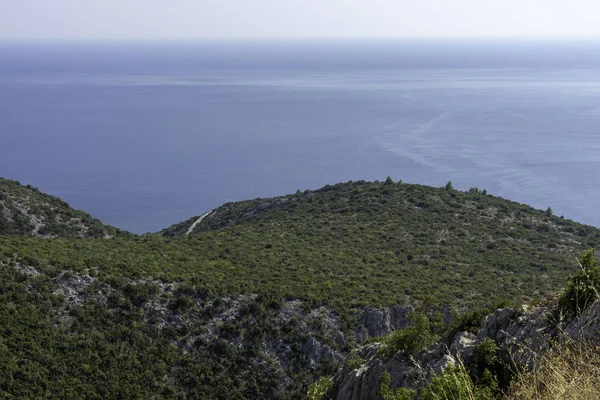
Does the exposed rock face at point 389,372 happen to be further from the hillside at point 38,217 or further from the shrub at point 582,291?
the hillside at point 38,217

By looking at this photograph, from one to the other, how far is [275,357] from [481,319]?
999 centimetres

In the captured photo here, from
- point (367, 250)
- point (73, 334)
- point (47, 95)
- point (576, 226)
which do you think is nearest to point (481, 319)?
point (73, 334)

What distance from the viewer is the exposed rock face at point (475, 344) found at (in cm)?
942

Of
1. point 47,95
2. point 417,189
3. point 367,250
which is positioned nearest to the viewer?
point 367,250

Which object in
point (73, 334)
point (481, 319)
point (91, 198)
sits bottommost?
point (91, 198)

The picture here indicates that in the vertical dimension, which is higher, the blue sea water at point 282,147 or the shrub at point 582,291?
the shrub at point 582,291

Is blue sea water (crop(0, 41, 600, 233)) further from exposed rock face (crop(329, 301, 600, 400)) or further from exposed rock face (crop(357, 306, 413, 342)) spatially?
exposed rock face (crop(329, 301, 600, 400))

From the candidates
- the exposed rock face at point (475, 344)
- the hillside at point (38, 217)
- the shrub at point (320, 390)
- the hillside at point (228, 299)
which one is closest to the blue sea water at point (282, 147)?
the hillside at point (38, 217)

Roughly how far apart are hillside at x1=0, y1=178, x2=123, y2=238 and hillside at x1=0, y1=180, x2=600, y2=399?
8157 millimetres

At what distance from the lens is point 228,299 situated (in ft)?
72.3

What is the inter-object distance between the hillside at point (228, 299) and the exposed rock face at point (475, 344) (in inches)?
224

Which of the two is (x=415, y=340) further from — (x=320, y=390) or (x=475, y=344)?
(x=320, y=390)

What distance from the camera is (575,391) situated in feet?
20.0

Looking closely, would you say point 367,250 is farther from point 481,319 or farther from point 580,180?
point 580,180
